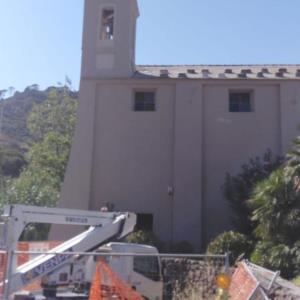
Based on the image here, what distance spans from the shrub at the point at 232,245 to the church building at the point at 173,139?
12.9 ft

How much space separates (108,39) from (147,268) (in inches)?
620

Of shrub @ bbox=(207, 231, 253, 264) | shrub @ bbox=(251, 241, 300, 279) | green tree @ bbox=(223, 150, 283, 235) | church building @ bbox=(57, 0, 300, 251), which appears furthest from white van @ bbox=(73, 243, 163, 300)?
church building @ bbox=(57, 0, 300, 251)

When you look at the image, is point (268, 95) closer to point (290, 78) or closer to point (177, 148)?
point (290, 78)

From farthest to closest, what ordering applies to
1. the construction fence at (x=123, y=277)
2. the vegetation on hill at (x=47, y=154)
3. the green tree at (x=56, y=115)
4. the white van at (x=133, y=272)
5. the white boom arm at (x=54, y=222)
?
the green tree at (x=56, y=115), the vegetation on hill at (x=47, y=154), the white van at (x=133, y=272), the white boom arm at (x=54, y=222), the construction fence at (x=123, y=277)

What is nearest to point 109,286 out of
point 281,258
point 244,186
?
point 281,258

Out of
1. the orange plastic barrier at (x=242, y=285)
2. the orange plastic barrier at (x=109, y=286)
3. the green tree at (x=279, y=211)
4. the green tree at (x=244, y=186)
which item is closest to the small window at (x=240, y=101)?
the green tree at (x=244, y=186)

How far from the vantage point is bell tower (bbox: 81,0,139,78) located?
28.1 meters

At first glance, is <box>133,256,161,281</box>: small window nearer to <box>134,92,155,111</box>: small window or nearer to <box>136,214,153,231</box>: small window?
<box>136,214,153,231</box>: small window

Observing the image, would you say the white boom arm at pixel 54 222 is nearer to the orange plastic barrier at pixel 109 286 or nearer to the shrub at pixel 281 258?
the orange plastic barrier at pixel 109 286

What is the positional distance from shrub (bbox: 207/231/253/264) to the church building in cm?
394

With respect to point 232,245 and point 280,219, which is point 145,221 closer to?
point 232,245

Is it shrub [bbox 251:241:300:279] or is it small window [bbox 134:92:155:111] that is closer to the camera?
shrub [bbox 251:241:300:279]

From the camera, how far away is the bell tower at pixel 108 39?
28109mm

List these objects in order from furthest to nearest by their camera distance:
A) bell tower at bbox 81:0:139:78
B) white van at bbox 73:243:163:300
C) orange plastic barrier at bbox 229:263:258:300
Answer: bell tower at bbox 81:0:139:78 → white van at bbox 73:243:163:300 → orange plastic barrier at bbox 229:263:258:300
